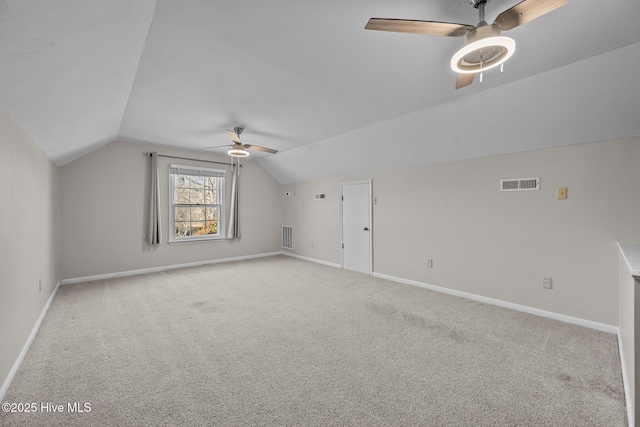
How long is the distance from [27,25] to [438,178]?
4.35 meters

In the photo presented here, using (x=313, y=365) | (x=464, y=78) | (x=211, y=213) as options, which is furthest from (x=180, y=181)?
(x=464, y=78)

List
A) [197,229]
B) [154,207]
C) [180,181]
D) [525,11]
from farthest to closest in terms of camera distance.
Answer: [197,229]
[180,181]
[154,207]
[525,11]

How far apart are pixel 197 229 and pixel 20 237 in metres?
3.69

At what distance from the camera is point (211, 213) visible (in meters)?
6.37

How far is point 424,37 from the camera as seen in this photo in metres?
2.03

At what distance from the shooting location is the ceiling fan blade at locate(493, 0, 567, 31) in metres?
1.40

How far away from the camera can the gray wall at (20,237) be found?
2066 millimetres

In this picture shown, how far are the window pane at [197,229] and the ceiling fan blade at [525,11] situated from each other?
6.09 metres

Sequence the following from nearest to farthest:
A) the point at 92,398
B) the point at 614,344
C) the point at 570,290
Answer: the point at 92,398 < the point at 614,344 < the point at 570,290

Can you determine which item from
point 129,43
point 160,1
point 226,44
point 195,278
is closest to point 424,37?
point 226,44

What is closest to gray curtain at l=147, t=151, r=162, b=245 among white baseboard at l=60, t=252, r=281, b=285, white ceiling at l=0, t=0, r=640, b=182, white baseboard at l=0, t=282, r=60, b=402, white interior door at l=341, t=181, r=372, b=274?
white baseboard at l=60, t=252, r=281, b=285

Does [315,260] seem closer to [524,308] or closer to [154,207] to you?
[154,207]

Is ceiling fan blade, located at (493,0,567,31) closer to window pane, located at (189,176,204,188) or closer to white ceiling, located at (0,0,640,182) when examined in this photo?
white ceiling, located at (0,0,640,182)

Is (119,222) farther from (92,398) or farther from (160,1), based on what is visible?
(160,1)
